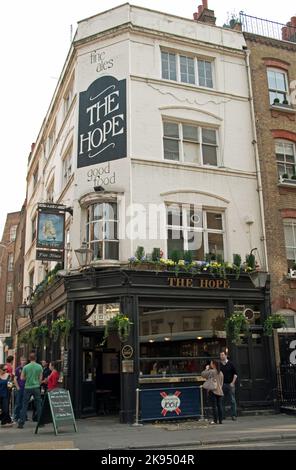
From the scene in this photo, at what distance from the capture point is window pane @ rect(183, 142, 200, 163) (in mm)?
17875

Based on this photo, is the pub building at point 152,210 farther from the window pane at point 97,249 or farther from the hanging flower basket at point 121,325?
the hanging flower basket at point 121,325

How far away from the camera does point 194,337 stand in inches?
629

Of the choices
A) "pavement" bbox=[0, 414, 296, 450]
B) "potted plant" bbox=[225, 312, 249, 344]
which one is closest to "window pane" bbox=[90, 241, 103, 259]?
"potted plant" bbox=[225, 312, 249, 344]

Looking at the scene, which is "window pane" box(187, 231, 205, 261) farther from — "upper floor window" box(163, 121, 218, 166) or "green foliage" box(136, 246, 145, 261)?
"upper floor window" box(163, 121, 218, 166)

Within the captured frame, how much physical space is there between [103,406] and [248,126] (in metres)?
11.7

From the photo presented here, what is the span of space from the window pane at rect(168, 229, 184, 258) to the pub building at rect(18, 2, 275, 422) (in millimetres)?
38

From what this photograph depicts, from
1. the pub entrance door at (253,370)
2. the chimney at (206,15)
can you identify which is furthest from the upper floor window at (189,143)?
the pub entrance door at (253,370)

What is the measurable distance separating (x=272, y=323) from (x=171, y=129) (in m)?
7.78

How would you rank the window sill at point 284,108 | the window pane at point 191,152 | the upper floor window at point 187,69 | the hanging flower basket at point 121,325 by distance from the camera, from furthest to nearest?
the window sill at point 284,108, the upper floor window at point 187,69, the window pane at point 191,152, the hanging flower basket at point 121,325

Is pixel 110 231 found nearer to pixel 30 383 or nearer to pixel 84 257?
pixel 84 257

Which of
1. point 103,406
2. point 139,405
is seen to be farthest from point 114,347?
point 139,405

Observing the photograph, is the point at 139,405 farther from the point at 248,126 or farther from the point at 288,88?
the point at 288,88

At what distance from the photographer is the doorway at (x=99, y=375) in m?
15.8

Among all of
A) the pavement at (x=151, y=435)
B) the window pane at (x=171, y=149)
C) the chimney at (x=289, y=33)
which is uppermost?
the chimney at (x=289, y=33)
